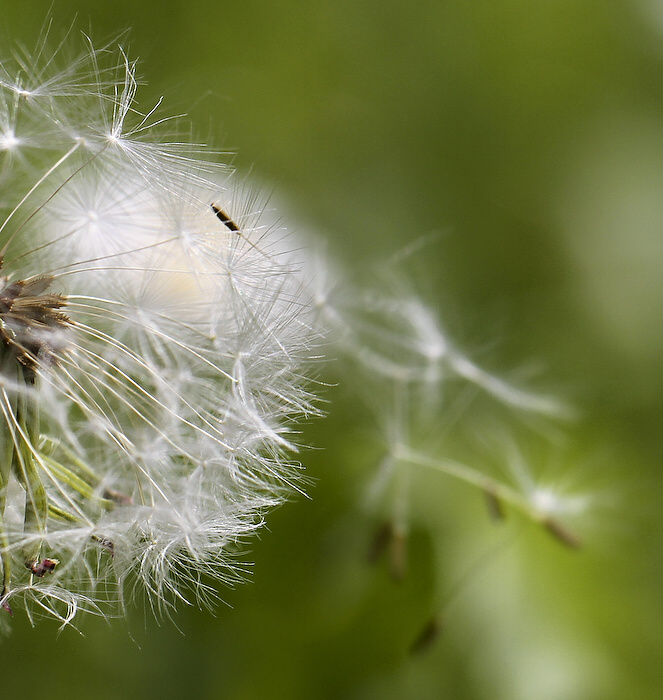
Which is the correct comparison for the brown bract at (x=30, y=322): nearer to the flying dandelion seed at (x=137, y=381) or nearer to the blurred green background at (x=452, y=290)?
the flying dandelion seed at (x=137, y=381)

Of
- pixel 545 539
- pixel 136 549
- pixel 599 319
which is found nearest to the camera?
pixel 136 549

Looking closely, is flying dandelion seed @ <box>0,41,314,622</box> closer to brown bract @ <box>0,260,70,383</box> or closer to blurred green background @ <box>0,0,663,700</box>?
brown bract @ <box>0,260,70,383</box>

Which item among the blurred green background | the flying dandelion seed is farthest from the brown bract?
the blurred green background

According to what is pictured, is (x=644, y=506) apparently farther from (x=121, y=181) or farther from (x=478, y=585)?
(x=121, y=181)

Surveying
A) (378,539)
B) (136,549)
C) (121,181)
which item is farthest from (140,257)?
(378,539)

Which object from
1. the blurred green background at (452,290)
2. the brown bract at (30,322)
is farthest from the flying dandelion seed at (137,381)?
the blurred green background at (452,290)

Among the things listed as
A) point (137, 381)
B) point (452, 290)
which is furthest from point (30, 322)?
point (452, 290)
